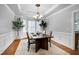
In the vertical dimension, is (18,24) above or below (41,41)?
above

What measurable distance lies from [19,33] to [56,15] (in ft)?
4.26

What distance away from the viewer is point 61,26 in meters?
3.32

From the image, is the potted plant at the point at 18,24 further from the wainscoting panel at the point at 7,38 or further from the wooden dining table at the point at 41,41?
the wooden dining table at the point at 41,41

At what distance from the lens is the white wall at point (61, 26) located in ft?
9.80

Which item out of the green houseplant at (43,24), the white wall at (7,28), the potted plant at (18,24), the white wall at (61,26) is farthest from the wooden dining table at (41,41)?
the white wall at (7,28)

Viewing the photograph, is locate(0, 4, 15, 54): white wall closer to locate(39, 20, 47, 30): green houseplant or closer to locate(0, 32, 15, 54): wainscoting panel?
locate(0, 32, 15, 54): wainscoting panel

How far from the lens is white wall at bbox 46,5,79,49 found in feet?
9.80

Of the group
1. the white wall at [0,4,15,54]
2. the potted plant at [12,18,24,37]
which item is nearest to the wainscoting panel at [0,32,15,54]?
the white wall at [0,4,15,54]

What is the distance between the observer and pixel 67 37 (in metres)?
3.12

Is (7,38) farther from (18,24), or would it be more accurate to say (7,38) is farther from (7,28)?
(18,24)

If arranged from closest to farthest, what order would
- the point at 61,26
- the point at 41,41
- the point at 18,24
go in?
the point at 18,24, the point at 61,26, the point at 41,41

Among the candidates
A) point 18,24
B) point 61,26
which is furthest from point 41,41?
point 18,24

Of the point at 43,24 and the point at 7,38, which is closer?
the point at 7,38
